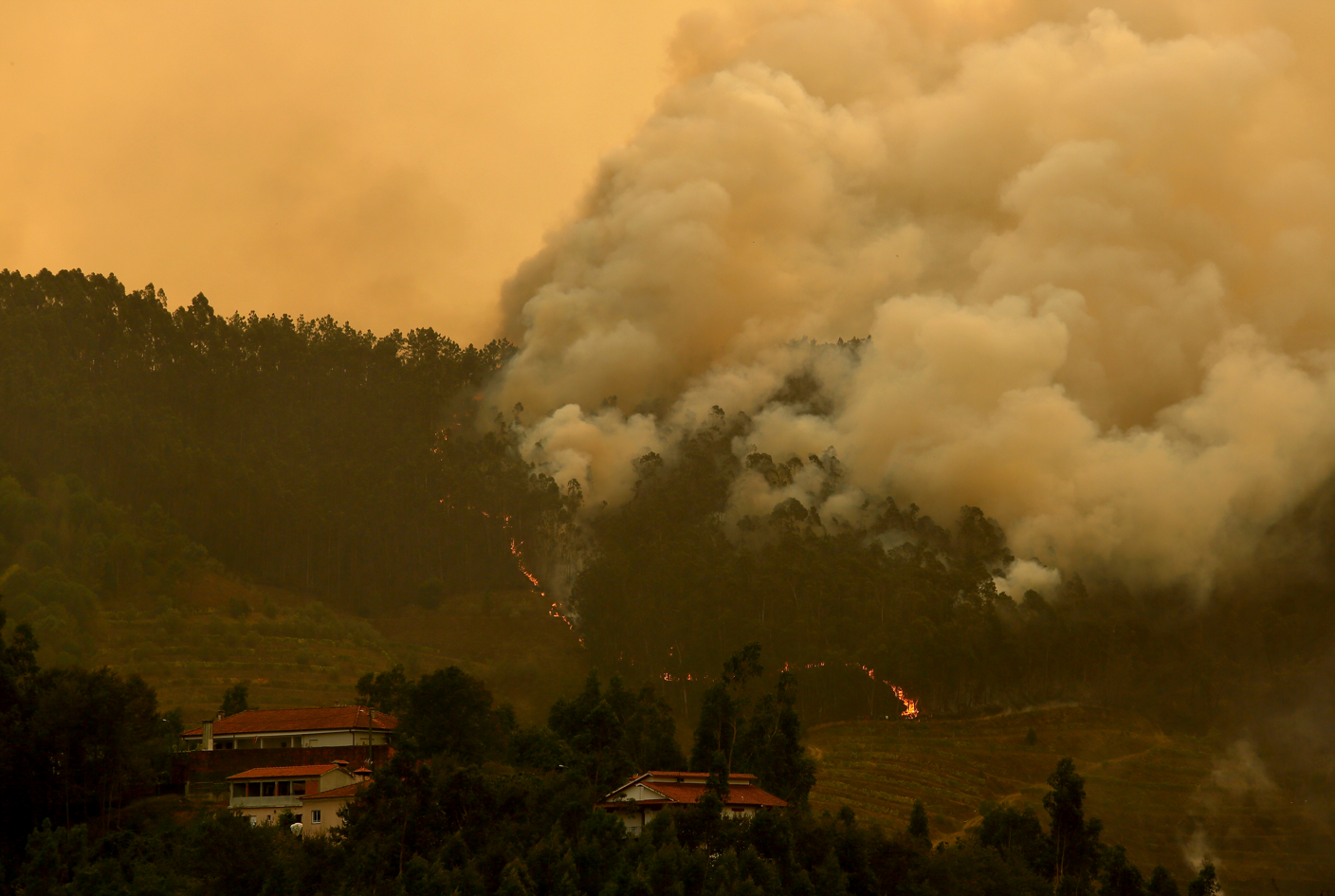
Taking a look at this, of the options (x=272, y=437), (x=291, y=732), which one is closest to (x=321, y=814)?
(x=291, y=732)

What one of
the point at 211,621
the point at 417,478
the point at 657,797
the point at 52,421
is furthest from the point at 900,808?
the point at 52,421

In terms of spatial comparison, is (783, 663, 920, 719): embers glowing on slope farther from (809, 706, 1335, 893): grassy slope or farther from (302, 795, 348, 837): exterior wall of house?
(302, 795, 348, 837): exterior wall of house

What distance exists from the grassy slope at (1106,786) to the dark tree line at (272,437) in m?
50.2

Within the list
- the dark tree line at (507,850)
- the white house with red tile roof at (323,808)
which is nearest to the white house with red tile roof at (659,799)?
the dark tree line at (507,850)

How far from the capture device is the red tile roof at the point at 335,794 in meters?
81.6

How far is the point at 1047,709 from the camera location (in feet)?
445

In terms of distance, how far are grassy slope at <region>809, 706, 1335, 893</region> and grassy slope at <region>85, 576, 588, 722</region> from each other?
27.5 metres

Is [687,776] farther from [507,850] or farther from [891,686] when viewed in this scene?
[891,686]

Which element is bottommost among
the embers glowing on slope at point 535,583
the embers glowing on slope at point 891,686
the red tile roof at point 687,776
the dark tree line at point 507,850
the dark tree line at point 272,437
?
the dark tree line at point 507,850

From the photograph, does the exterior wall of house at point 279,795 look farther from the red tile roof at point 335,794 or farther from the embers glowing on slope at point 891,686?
the embers glowing on slope at point 891,686

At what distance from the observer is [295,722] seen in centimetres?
9131

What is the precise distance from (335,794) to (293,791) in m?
3.58

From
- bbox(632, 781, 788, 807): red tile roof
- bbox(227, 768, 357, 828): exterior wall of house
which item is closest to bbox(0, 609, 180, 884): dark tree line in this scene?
bbox(227, 768, 357, 828): exterior wall of house

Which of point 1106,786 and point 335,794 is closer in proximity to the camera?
point 335,794
